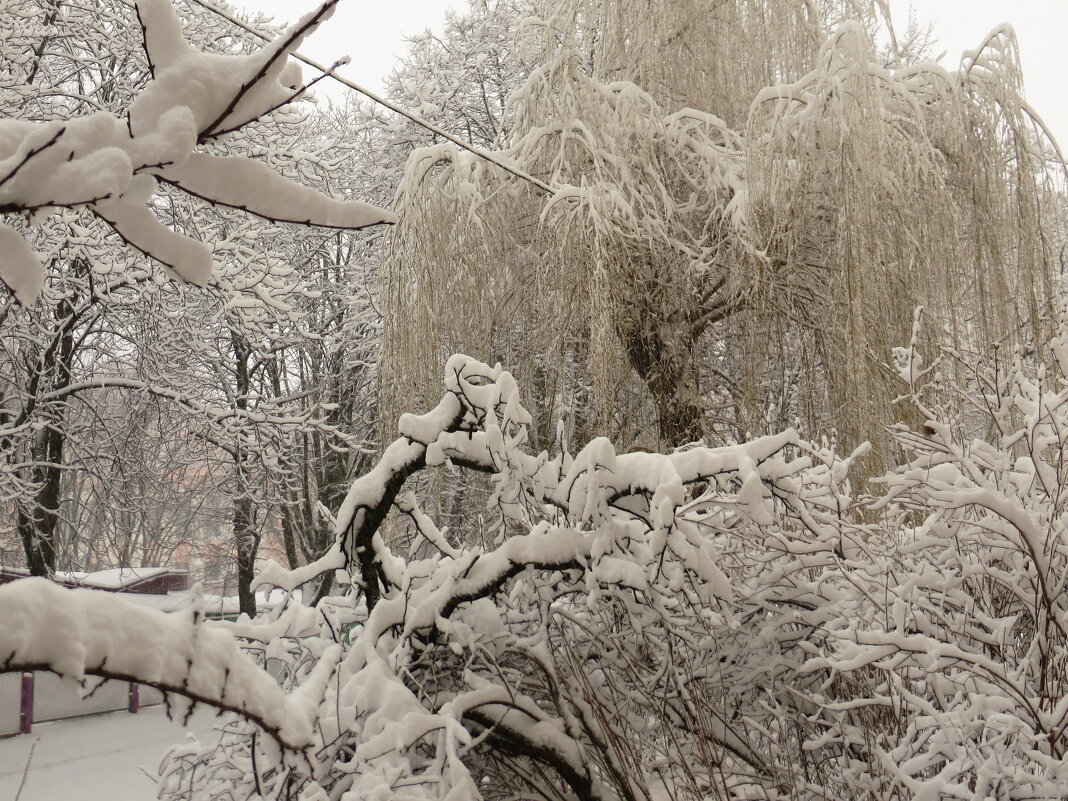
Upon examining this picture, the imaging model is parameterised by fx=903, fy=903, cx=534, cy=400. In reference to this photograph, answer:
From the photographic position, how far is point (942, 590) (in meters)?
2.16

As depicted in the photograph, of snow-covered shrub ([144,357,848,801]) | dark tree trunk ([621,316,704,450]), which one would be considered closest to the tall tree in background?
snow-covered shrub ([144,357,848,801])

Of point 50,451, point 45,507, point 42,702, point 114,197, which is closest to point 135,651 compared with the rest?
point 114,197

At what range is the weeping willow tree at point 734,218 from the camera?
476cm

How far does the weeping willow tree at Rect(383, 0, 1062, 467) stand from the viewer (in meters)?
4.76

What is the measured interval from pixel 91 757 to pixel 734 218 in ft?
28.1

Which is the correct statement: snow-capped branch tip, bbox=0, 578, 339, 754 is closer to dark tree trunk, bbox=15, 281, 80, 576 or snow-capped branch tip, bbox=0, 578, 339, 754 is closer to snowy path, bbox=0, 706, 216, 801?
snowy path, bbox=0, 706, 216, 801

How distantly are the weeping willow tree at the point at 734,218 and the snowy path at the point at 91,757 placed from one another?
4.12m

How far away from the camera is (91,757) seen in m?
9.36

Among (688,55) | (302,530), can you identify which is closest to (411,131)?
(302,530)

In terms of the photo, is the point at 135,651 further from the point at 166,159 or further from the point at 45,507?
the point at 45,507

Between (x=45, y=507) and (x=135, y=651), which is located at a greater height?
Result: (x=135, y=651)

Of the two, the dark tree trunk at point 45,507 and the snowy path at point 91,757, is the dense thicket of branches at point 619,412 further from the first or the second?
the snowy path at point 91,757

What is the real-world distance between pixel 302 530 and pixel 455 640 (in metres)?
12.6

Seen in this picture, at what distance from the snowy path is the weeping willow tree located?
4.12 metres
